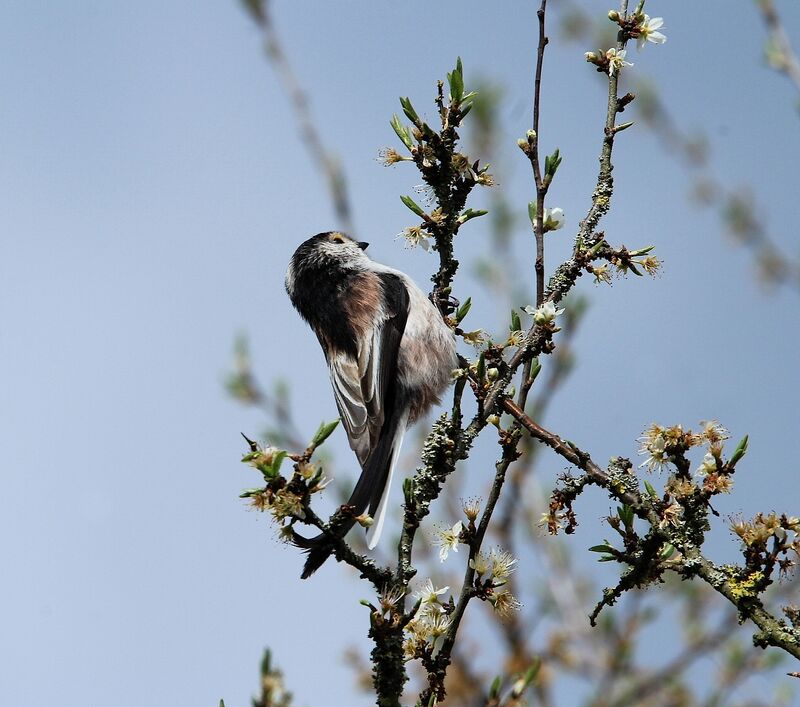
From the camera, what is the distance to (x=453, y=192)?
108 inches

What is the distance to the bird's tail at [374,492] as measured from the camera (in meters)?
2.10

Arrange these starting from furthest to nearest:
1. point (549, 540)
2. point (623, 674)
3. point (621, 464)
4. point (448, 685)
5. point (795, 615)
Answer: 1. point (549, 540)
2. point (448, 685)
3. point (623, 674)
4. point (621, 464)
5. point (795, 615)

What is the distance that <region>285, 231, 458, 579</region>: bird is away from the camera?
147 inches

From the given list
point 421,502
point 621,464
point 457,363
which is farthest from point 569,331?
point 421,502

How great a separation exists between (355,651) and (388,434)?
47.6 inches

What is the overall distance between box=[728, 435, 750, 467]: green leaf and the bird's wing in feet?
5.10

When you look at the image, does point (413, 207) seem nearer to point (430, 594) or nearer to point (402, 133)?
point (402, 133)

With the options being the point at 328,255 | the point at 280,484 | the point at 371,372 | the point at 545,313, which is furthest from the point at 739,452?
the point at 328,255

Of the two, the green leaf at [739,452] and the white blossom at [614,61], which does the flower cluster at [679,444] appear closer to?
the green leaf at [739,452]

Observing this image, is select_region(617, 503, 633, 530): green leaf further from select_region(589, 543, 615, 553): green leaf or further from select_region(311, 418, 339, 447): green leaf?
select_region(311, 418, 339, 447): green leaf

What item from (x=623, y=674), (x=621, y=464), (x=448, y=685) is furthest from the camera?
(x=448, y=685)

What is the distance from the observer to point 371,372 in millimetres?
4039

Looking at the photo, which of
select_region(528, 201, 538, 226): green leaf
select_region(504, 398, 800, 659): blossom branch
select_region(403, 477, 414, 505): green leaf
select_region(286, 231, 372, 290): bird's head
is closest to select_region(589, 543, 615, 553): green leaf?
select_region(504, 398, 800, 659): blossom branch

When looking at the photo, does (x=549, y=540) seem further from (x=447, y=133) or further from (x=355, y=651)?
→ (x=447, y=133)
